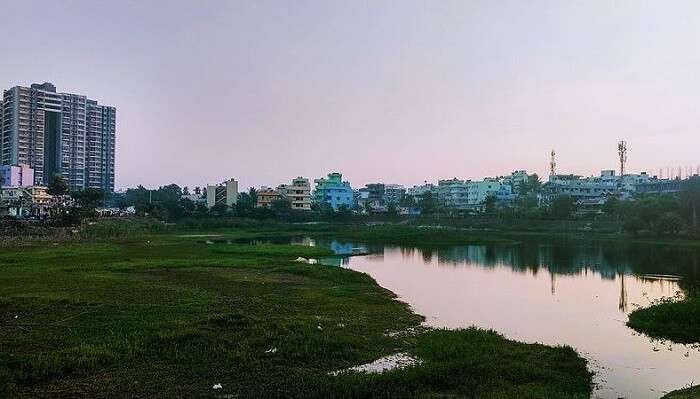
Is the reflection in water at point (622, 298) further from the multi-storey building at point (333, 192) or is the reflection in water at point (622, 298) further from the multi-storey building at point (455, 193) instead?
the multi-storey building at point (455, 193)

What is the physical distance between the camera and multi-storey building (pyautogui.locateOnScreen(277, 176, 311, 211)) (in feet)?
369

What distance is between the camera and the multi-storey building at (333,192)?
123 meters

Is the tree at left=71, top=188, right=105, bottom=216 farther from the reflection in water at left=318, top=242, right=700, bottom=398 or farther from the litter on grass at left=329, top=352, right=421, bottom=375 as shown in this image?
the litter on grass at left=329, top=352, right=421, bottom=375

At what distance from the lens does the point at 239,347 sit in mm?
12133

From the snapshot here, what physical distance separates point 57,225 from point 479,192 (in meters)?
94.2

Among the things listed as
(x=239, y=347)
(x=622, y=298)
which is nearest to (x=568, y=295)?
(x=622, y=298)

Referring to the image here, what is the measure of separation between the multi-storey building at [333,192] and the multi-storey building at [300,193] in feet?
26.1

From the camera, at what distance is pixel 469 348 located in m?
12.8

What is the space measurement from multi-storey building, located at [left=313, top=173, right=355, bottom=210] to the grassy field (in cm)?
9985

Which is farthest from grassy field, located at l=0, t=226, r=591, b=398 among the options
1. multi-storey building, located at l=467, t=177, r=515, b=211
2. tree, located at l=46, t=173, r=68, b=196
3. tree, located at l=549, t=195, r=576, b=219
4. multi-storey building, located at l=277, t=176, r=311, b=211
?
multi-storey building, located at l=467, t=177, r=515, b=211

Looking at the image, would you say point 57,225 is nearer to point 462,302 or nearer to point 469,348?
point 462,302

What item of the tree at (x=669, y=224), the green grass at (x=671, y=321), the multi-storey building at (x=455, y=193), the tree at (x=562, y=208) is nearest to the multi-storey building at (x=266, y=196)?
the multi-storey building at (x=455, y=193)

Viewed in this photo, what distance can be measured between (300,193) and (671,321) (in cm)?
9847

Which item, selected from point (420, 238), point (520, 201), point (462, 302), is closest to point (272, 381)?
point (462, 302)
